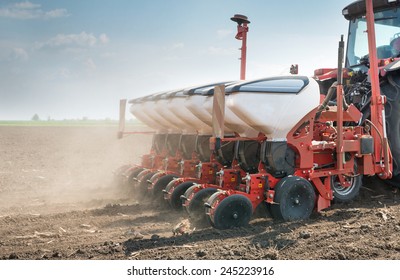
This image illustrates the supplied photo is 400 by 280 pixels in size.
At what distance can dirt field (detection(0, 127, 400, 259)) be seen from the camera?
14.7 feet

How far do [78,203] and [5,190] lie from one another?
2.12 metres

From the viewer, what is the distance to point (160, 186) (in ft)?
23.5

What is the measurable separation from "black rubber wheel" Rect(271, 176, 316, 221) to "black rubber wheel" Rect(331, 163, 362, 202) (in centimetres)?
76

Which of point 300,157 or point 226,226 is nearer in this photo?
point 226,226

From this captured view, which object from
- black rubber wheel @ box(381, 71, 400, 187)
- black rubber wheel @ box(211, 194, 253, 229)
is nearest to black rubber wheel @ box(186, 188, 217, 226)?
black rubber wheel @ box(211, 194, 253, 229)

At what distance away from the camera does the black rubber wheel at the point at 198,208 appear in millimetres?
5641

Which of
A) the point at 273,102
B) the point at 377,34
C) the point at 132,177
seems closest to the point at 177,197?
the point at 273,102

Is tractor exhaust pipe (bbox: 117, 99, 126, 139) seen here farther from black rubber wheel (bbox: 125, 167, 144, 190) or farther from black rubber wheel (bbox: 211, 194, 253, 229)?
black rubber wheel (bbox: 211, 194, 253, 229)

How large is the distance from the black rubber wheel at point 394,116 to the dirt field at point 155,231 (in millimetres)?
608

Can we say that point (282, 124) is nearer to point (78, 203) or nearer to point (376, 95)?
point (376, 95)

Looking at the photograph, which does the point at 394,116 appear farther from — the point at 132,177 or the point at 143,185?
the point at 132,177

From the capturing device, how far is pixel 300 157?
580cm

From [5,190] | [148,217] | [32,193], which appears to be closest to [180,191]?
[148,217]

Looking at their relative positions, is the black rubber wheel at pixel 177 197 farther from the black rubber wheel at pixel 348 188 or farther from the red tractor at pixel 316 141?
the black rubber wheel at pixel 348 188
